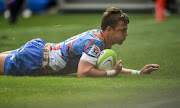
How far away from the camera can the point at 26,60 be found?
17.1 feet

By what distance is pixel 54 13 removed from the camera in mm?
17422

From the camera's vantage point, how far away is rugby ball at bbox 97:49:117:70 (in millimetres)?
4953

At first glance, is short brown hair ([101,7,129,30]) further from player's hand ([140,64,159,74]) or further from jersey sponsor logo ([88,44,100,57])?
player's hand ([140,64,159,74])

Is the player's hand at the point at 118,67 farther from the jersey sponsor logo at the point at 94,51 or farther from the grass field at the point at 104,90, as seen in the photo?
the jersey sponsor logo at the point at 94,51

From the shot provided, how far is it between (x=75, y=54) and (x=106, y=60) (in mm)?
348

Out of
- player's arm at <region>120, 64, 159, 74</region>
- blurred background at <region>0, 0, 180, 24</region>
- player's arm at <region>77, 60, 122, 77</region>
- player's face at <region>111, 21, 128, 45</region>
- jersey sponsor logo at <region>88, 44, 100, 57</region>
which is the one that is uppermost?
player's face at <region>111, 21, 128, 45</region>

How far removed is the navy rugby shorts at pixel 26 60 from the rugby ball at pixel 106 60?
0.69 metres

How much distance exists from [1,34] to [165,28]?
4.18 metres

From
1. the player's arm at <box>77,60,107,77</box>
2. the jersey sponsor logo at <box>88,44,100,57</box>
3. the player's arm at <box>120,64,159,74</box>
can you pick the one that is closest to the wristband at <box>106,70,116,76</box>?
the player's arm at <box>77,60,107,77</box>

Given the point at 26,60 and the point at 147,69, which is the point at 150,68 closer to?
the point at 147,69

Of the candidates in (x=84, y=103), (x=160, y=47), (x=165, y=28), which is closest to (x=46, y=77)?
(x=84, y=103)

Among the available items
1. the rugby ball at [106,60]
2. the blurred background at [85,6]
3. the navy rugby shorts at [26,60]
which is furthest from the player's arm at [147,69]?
the blurred background at [85,6]

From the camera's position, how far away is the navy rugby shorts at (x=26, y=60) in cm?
517

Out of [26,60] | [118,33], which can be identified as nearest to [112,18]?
[118,33]
